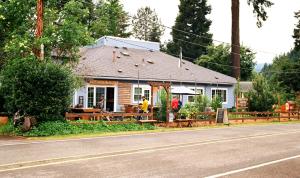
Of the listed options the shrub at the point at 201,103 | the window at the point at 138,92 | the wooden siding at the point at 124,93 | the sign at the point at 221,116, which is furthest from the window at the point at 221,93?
the sign at the point at 221,116

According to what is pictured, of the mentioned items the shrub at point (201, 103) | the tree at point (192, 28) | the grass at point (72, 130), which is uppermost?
the tree at point (192, 28)

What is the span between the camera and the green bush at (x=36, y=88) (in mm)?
20578

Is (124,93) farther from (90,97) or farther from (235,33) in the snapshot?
(235,33)

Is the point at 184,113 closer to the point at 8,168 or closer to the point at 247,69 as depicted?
the point at 8,168

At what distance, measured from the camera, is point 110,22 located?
61469 mm

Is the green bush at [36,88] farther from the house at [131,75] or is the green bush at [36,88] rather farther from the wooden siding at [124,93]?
the wooden siding at [124,93]

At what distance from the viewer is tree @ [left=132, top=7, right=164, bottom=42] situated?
82.8 metres

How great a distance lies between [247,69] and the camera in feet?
198

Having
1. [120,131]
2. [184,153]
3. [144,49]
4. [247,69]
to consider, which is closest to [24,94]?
[120,131]

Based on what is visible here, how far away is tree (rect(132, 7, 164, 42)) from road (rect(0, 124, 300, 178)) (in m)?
64.7

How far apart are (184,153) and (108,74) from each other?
18905 millimetres

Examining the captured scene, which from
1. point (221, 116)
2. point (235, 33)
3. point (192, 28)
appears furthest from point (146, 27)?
point (221, 116)

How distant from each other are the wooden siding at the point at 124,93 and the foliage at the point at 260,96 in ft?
34.8

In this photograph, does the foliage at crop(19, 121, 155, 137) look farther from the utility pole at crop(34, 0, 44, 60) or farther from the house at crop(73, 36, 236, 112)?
the house at crop(73, 36, 236, 112)
